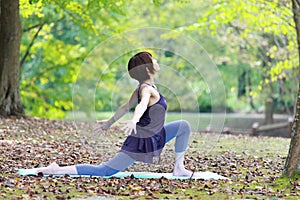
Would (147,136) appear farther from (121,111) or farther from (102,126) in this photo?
(102,126)

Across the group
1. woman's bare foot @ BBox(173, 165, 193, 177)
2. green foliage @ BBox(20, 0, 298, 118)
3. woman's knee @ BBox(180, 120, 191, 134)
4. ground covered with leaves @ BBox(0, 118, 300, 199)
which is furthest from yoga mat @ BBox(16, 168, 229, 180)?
green foliage @ BBox(20, 0, 298, 118)

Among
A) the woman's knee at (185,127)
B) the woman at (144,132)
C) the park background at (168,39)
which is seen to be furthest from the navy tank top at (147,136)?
the park background at (168,39)

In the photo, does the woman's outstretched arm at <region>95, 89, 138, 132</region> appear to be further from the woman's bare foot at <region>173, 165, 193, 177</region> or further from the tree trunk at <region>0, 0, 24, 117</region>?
the tree trunk at <region>0, 0, 24, 117</region>

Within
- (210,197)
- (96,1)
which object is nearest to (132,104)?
(210,197)

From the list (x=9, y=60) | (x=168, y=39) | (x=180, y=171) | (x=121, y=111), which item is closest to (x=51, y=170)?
(x=121, y=111)

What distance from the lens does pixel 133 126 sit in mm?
6566

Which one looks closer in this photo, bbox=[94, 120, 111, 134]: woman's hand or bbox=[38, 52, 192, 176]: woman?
bbox=[38, 52, 192, 176]: woman

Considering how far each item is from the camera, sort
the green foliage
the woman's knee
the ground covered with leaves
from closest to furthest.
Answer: the ground covered with leaves
the woman's knee
the green foliage

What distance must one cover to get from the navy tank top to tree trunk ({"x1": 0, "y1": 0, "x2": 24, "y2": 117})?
Answer: 286 inches

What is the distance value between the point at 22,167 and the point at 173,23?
74.7 ft

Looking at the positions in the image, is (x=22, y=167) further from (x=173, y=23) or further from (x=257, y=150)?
(x=173, y=23)

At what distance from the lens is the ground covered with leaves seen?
244 inches

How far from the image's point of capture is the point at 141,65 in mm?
7035

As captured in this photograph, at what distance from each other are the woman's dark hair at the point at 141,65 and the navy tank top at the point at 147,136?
1.16 feet
